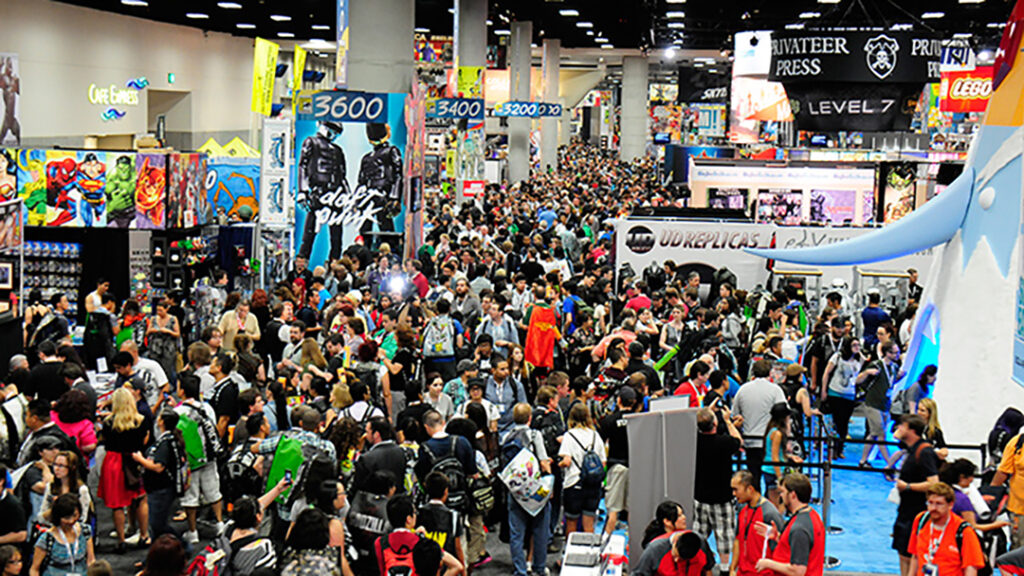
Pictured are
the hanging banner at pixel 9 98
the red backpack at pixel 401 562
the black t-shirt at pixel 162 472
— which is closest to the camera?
the red backpack at pixel 401 562

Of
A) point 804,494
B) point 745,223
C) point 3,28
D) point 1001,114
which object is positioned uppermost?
point 3,28

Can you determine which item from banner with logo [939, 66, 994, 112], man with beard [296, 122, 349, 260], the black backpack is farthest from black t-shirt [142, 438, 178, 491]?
banner with logo [939, 66, 994, 112]

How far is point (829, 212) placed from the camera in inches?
1048

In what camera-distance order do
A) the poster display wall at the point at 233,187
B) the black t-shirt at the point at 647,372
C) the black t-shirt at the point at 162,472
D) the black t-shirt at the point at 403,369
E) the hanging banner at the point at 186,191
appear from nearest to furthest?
the black t-shirt at the point at 162,472 → the black t-shirt at the point at 647,372 → the black t-shirt at the point at 403,369 → the hanging banner at the point at 186,191 → the poster display wall at the point at 233,187

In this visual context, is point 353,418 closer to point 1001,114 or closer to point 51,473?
point 51,473

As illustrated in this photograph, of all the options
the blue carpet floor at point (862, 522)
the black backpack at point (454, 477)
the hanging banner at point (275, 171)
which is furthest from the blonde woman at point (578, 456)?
the hanging banner at point (275, 171)

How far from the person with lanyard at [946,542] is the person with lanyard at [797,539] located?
0.65 metres

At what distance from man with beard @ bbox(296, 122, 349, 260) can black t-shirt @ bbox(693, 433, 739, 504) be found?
39.5 feet

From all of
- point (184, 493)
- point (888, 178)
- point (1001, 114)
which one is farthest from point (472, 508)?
point (888, 178)

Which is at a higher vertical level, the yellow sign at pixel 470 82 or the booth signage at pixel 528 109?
the yellow sign at pixel 470 82

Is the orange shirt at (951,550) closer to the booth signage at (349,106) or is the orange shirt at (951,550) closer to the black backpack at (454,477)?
the black backpack at (454,477)

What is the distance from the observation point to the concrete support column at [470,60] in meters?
29.5

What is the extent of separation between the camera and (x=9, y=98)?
16.7 metres

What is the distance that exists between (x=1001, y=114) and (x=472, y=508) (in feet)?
18.4
